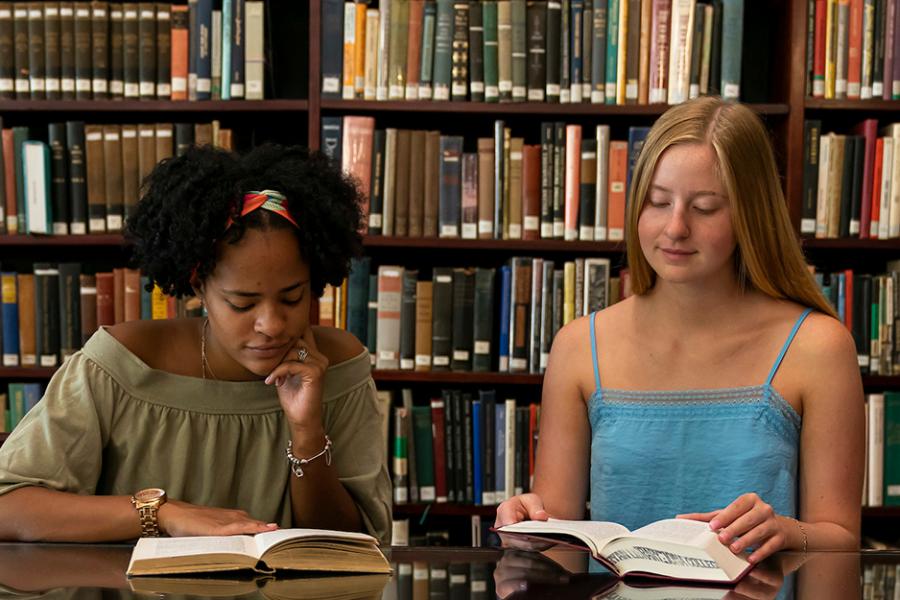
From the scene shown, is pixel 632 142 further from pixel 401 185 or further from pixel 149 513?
pixel 149 513

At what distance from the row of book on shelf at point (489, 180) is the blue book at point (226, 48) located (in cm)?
26

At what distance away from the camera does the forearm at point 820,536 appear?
1.23 metres

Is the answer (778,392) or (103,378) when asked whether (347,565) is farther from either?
(778,392)

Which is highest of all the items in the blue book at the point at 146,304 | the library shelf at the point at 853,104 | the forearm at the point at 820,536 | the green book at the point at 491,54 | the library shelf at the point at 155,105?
the green book at the point at 491,54

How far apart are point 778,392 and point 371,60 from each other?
1.50m

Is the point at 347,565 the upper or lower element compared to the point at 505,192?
lower

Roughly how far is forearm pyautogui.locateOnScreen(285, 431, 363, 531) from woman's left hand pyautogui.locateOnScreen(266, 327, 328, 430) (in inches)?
0.9

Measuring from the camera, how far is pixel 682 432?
58.3 inches

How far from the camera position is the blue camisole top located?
1.44 meters

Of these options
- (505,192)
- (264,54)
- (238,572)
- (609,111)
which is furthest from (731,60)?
(238,572)

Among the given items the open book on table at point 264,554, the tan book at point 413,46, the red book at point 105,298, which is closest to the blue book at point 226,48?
the tan book at point 413,46

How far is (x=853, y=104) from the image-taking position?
259cm

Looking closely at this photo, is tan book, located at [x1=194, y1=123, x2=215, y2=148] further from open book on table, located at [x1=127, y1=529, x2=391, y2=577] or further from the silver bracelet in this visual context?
open book on table, located at [x1=127, y1=529, x2=391, y2=577]

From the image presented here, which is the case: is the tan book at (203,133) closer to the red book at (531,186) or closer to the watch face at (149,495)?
the red book at (531,186)
